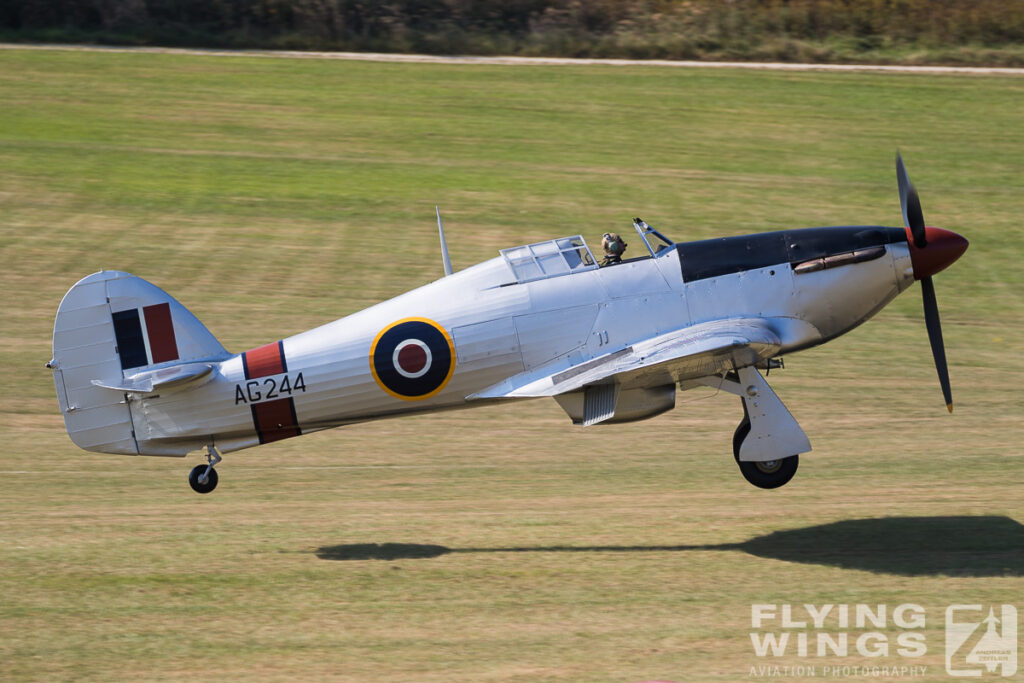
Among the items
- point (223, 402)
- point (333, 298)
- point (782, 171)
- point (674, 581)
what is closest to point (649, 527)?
point (674, 581)

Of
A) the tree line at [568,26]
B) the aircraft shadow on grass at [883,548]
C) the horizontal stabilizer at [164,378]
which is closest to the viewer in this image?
the aircraft shadow on grass at [883,548]

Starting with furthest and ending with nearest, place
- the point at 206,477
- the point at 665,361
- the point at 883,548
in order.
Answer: the point at 206,477
the point at 883,548
the point at 665,361

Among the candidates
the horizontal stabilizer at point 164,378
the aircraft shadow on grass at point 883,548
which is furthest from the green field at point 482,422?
the horizontal stabilizer at point 164,378

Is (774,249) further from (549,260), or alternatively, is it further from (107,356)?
(107,356)

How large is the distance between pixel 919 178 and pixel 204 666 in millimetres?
20449

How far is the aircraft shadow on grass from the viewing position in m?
10.0

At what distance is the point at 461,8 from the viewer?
34.9 metres

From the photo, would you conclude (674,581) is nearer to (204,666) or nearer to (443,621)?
(443,621)

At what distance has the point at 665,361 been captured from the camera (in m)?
9.92

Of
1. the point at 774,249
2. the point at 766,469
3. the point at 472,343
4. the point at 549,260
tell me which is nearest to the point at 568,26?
the point at 549,260

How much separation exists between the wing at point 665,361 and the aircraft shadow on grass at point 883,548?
1558mm

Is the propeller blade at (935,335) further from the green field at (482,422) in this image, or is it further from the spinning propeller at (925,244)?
the green field at (482,422)

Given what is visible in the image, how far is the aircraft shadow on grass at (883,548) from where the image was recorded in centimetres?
1000

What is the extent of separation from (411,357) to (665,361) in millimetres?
2382
